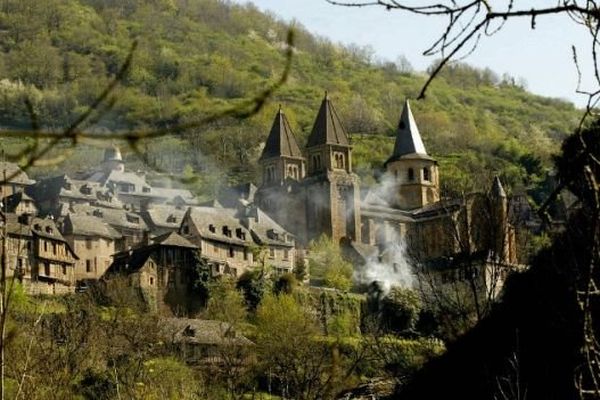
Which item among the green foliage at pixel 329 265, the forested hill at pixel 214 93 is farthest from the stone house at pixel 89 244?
the forested hill at pixel 214 93

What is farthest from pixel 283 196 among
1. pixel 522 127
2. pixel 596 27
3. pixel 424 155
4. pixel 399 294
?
pixel 522 127

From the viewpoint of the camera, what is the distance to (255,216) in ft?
261

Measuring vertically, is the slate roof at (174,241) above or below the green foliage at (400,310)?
above

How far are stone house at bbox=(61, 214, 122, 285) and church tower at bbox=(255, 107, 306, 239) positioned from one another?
46.5 ft

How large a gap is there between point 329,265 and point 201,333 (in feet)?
69.0

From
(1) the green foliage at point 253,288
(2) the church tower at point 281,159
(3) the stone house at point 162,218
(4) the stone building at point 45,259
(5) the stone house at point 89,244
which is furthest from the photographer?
(2) the church tower at point 281,159

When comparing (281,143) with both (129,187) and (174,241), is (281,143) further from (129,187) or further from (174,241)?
(174,241)

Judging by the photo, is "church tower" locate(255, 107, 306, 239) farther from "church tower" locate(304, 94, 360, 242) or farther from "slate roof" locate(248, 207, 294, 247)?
"slate roof" locate(248, 207, 294, 247)

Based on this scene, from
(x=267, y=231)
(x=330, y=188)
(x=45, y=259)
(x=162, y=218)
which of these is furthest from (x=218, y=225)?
(x=330, y=188)

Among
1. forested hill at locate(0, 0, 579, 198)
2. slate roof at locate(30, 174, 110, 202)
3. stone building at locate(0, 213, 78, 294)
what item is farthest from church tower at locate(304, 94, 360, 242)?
forested hill at locate(0, 0, 579, 198)

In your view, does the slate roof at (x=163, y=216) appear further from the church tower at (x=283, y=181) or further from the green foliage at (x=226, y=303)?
the green foliage at (x=226, y=303)

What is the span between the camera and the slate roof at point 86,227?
72.4m

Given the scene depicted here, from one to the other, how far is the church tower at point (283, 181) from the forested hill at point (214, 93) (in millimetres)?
18257

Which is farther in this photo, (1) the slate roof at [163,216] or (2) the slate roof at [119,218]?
(1) the slate roof at [163,216]
